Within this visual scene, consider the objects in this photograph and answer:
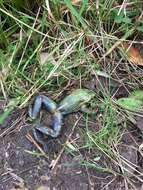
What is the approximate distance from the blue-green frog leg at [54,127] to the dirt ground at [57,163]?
1.1 inches

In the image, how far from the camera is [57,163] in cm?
210

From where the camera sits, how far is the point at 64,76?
2291 mm

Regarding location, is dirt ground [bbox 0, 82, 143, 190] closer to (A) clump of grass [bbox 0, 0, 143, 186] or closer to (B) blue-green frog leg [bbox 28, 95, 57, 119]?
(B) blue-green frog leg [bbox 28, 95, 57, 119]

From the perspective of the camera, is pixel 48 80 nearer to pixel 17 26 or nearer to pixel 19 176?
pixel 17 26

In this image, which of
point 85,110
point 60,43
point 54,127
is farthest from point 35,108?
point 60,43

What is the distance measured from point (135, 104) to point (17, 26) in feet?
2.32

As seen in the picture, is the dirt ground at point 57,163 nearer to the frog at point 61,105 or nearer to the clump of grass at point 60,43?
the frog at point 61,105

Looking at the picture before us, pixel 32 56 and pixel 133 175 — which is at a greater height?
pixel 32 56

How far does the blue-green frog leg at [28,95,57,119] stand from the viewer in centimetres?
222

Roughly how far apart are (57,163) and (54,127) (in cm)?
17

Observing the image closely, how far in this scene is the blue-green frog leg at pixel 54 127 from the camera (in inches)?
85.2

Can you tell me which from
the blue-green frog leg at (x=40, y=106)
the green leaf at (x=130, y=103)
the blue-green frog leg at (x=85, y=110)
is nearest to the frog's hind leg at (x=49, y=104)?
the blue-green frog leg at (x=40, y=106)

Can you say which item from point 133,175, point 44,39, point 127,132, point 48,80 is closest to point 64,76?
point 48,80

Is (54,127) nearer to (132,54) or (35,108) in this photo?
(35,108)
